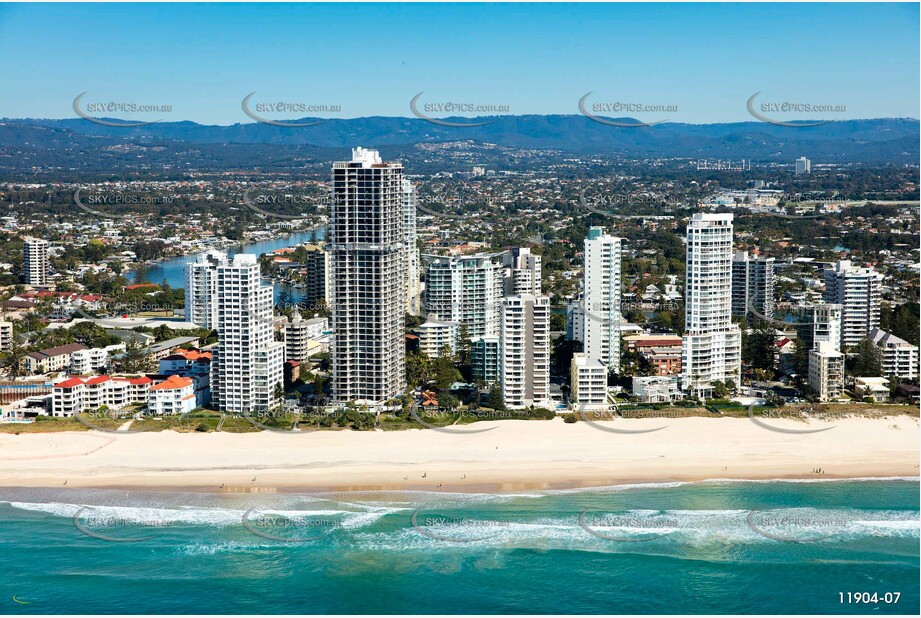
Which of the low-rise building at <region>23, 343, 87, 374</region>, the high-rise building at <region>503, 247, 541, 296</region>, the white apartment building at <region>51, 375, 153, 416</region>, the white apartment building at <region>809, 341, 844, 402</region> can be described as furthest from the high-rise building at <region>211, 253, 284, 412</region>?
the white apartment building at <region>809, 341, 844, 402</region>

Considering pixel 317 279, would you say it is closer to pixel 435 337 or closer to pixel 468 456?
pixel 435 337

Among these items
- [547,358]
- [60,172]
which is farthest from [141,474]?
[60,172]

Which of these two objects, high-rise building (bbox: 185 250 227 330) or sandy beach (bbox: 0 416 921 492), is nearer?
sandy beach (bbox: 0 416 921 492)

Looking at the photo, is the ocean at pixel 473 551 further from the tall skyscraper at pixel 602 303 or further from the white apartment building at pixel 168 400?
the tall skyscraper at pixel 602 303

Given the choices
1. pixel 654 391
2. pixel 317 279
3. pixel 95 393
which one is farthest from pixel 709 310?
pixel 317 279

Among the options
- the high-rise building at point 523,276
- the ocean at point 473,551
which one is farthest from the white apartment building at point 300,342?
the ocean at point 473,551

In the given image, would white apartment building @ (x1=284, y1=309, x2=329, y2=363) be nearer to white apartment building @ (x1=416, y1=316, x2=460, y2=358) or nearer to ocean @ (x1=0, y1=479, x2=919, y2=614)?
white apartment building @ (x1=416, y1=316, x2=460, y2=358)
